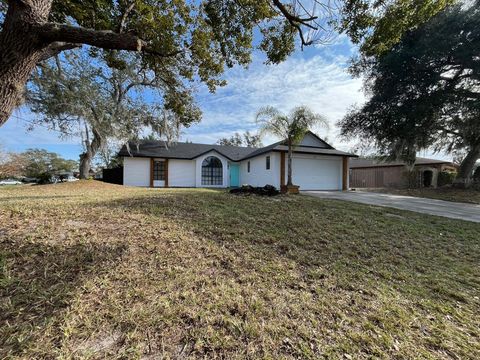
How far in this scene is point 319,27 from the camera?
4.86 m

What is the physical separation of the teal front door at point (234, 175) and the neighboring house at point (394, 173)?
11.1 metres

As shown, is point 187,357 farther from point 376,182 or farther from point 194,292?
point 376,182

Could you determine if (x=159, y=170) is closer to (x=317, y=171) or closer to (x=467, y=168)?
(x=317, y=171)

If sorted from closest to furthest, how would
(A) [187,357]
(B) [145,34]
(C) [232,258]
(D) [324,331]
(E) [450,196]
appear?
(A) [187,357], (D) [324,331], (C) [232,258], (B) [145,34], (E) [450,196]

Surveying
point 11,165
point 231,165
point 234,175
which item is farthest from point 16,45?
point 11,165

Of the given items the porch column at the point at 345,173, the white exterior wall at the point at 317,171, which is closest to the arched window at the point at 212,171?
the white exterior wall at the point at 317,171

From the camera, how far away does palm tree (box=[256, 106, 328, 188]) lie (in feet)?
34.9

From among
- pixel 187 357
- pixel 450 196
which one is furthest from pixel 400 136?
pixel 187 357

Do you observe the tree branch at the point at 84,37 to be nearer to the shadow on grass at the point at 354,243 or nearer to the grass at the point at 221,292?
the grass at the point at 221,292

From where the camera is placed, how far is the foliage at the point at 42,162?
23797 mm

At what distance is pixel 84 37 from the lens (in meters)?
2.71

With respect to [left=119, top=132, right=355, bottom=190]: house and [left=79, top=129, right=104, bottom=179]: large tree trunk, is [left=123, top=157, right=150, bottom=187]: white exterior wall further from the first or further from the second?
[left=79, top=129, right=104, bottom=179]: large tree trunk

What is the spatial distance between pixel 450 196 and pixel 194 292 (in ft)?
49.0

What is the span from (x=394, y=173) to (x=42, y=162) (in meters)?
37.3
